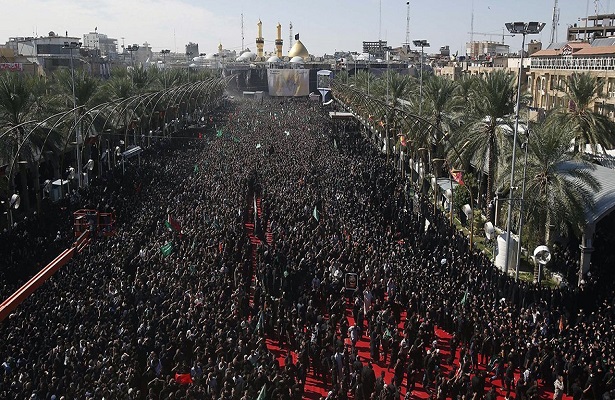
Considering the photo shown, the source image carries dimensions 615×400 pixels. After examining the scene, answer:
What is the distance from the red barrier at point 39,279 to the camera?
16194 millimetres

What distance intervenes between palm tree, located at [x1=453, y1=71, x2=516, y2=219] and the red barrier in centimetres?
1566

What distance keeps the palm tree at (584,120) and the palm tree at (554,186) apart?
16.6 feet

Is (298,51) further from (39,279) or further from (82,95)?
(39,279)

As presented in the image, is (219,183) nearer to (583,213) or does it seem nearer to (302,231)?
(302,231)

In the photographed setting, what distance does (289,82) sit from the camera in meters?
116

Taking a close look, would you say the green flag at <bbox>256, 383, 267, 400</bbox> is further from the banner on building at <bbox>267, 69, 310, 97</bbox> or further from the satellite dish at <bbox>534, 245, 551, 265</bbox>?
the banner on building at <bbox>267, 69, 310, 97</bbox>

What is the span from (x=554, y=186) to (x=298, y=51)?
154 metres

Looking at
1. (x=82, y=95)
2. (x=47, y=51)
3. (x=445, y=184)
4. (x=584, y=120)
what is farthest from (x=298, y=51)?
(x=584, y=120)

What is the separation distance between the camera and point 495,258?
74.4ft

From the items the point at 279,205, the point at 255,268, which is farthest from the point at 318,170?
the point at 255,268

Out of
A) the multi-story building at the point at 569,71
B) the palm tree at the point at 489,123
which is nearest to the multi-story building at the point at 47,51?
the multi-story building at the point at 569,71

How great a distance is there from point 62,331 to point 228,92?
119686mm

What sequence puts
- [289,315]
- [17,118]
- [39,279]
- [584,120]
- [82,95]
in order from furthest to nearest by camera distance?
[82,95] → [17,118] → [584,120] → [39,279] → [289,315]

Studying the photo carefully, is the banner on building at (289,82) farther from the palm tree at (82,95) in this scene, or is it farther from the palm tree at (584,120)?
the palm tree at (584,120)
